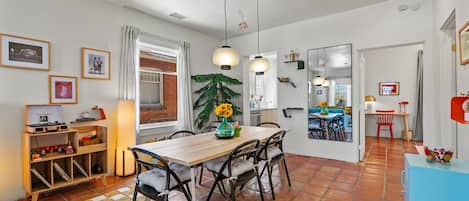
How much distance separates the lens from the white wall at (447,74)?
2000mm

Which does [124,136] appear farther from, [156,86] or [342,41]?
[342,41]

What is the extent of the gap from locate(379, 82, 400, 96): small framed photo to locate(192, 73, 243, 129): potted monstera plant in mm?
4213

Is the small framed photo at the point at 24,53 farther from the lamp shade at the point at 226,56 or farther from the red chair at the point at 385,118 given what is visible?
the red chair at the point at 385,118

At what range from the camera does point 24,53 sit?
2.63 meters

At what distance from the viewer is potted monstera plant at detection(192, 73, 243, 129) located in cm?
466

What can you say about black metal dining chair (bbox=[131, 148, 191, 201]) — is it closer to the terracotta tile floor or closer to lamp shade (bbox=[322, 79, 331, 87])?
the terracotta tile floor

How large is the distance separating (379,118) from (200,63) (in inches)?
197

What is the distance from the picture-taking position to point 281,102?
4684 mm

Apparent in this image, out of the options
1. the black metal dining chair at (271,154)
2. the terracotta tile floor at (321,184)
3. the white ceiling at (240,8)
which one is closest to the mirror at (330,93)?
the terracotta tile floor at (321,184)

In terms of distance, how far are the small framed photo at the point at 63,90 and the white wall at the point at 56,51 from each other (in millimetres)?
59

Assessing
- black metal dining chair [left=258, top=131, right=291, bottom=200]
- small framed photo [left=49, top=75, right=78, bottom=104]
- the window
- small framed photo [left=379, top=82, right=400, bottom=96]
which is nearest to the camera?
black metal dining chair [left=258, top=131, right=291, bottom=200]

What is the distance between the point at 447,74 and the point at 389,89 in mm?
3803

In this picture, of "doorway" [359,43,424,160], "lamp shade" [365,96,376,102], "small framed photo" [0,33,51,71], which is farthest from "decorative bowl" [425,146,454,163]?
"lamp shade" [365,96,376,102]

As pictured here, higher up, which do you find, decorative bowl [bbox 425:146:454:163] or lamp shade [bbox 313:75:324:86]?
lamp shade [bbox 313:75:324:86]
